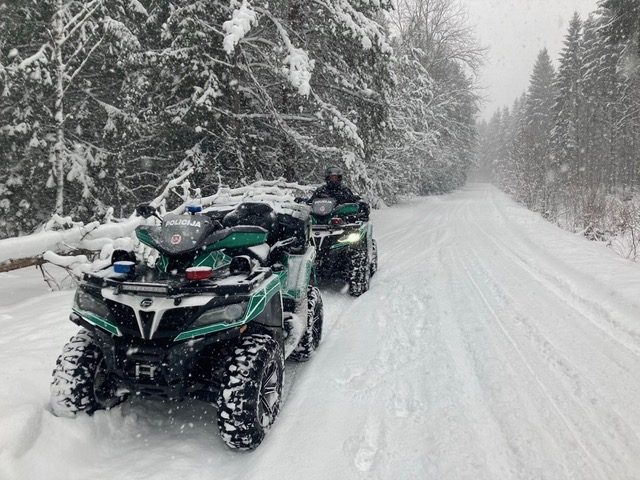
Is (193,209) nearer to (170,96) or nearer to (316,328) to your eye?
(316,328)

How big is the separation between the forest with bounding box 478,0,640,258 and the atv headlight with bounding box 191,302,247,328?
32.6ft

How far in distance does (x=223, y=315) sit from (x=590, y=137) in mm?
44580

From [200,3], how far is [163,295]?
28.7ft

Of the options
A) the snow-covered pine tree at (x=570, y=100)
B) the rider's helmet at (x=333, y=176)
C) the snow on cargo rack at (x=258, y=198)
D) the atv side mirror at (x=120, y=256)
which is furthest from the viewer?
the snow-covered pine tree at (x=570, y=100)

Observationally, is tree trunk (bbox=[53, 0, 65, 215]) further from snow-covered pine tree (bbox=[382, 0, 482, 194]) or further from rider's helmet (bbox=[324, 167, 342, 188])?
snow-covered pine tree (bbox=[382, 0, 482, 194])

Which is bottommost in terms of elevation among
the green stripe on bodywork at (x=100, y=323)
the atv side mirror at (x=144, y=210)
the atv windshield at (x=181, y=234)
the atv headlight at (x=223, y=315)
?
the green stripe on bodywork at (x=100, y=323)

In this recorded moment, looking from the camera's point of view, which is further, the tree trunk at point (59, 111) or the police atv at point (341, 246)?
the tree trunk at point (59, 111)

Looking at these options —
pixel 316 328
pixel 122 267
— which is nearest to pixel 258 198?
pixel 316 328

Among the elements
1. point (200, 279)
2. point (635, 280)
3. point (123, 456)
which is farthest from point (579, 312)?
point (123, 456)

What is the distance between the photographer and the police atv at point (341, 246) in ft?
23.5

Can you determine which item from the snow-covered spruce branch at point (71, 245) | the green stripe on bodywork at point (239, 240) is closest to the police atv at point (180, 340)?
the green stripe on bodywork at point (239, 240)

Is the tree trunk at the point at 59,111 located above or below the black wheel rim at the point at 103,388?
above

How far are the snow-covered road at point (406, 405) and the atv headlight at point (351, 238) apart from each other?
977 millimetres

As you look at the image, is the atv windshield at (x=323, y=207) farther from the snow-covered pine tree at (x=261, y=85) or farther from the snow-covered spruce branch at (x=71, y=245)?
the snow-covered pine tree at (x=261, y=85)
